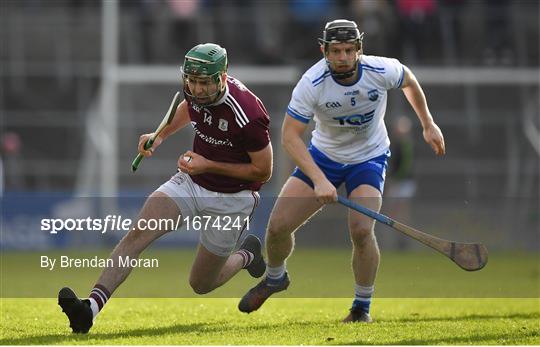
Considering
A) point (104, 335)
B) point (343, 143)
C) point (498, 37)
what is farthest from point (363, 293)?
point (498, 37)

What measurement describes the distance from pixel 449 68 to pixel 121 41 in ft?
18.0

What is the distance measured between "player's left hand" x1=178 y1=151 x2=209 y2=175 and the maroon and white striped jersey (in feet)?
0.66

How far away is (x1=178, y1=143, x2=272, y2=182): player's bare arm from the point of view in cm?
828

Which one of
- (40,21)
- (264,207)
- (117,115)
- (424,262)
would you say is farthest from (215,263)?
(40,21)

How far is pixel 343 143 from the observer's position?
912cm

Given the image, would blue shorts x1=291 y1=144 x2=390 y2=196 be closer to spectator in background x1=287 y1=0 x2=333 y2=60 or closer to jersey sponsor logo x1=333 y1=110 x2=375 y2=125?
jersey sponsor logo x1=333 y1=110 x2=375 y2=125

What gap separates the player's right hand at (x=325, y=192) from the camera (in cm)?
828

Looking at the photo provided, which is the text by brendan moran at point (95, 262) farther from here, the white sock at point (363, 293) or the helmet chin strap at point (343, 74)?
the helmet chin strap at point (343, 74)

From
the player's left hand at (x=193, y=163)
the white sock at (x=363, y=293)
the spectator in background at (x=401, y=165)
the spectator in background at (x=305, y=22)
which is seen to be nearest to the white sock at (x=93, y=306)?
the player's left hand at (x=193, y=163)

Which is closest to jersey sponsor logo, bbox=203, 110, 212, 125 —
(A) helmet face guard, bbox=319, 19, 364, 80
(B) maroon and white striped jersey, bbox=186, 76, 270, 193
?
(B) maroon and white striped jersey, bbox=186, 76, 270, 193

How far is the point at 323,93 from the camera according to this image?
873 cm

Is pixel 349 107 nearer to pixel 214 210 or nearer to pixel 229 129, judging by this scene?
pixel 229 129

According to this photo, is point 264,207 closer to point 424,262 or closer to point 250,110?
point 424,262

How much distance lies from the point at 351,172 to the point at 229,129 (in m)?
1.22
